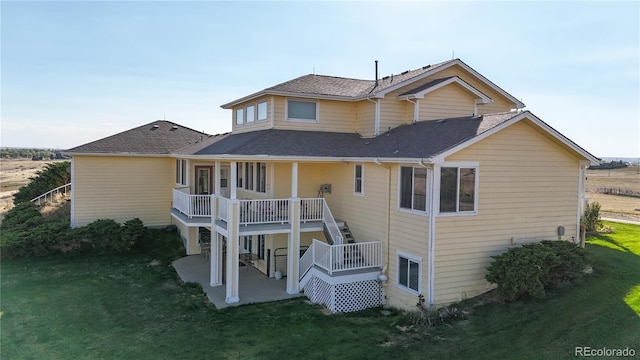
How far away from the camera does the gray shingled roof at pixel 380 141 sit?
1163 cm

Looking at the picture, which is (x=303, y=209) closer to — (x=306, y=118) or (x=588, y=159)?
(x=306, y=118)

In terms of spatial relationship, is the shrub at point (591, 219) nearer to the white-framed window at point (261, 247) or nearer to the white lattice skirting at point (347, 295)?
the white lattice skirting at point (347, 295)

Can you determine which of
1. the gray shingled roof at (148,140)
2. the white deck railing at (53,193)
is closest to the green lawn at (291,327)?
the gray shingled roof at (148,140)

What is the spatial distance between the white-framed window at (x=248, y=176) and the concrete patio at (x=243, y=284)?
3.47 metres

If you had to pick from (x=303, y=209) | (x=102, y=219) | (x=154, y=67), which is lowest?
(x=102, y=219)

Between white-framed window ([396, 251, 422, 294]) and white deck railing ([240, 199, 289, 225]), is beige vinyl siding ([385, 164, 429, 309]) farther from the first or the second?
white deck railing ([240, 199, 289, 225])

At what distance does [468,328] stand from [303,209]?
6.78 m

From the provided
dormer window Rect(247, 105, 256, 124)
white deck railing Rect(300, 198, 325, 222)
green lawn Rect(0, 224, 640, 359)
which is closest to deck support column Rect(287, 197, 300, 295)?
white deck railing Rect(300, 198, 325, 222)

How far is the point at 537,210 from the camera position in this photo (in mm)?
12312

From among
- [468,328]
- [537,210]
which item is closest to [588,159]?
[537,210]

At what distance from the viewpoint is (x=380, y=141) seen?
14609mm

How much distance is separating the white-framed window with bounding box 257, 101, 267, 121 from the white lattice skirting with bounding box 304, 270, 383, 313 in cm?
715

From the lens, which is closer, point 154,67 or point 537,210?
point 537,210

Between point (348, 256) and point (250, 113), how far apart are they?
8.48m
